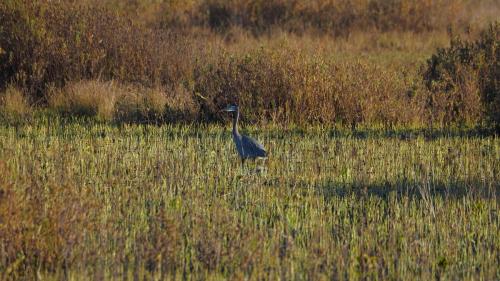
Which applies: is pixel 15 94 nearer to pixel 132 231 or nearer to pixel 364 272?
pixel 132 231

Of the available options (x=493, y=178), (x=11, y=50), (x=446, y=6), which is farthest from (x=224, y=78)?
(x=446, y=6)

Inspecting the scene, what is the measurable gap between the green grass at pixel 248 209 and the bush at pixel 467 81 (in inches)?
84.9

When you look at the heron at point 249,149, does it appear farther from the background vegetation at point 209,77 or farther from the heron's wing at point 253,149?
the background vegetation at point 209,77

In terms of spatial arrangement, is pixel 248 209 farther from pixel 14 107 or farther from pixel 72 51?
pixel 72 51

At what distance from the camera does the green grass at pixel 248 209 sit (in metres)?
6.87

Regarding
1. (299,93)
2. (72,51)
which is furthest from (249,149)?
(72,51)

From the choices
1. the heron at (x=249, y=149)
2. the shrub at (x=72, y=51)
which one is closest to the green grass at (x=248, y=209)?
the heron at (x=249, y=149)

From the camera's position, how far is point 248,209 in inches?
339

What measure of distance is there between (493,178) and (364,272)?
3644mm

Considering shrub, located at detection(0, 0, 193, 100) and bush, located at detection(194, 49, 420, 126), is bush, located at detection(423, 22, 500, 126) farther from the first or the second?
shrub, located at detection(0, 0, 193, 100)

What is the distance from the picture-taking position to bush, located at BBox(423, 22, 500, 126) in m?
14.8

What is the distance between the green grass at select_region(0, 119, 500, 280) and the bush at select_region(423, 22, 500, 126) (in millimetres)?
2156

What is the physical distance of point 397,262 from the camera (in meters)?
7.08

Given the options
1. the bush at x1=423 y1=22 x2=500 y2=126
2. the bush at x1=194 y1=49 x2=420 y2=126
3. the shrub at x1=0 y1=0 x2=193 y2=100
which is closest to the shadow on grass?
the bush at x1=423 y1=22 x2=500 y2=126
